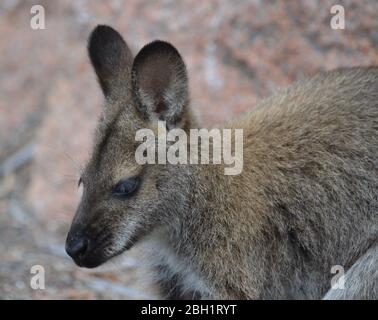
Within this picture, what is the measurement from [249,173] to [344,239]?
75 centimetres

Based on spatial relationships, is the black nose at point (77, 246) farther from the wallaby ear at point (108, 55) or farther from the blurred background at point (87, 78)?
the blurred background at point (87, 78)

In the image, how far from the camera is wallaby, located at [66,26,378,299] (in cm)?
530

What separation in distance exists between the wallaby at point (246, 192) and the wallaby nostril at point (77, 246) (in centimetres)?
11

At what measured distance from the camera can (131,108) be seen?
5.45m

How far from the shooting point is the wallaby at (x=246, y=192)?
530cm

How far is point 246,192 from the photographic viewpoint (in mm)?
5605

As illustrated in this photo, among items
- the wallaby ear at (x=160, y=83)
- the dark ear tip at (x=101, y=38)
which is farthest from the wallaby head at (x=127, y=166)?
the dark ear tip at (x=101, y=38)

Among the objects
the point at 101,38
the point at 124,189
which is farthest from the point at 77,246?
the point at 101,38

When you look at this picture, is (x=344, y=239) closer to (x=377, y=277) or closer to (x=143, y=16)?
(x=377, y=277)

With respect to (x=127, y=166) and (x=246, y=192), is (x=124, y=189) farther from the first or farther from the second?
(x=246, y=192)

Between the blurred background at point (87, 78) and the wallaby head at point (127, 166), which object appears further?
the blurred background at point (87, 78)

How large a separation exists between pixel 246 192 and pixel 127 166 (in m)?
0.85

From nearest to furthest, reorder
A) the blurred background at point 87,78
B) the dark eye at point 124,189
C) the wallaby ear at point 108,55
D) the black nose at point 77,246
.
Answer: the black nose at point 77,246
the dark eye at point 124,189
the wallaby ear at point 108,55
the blurred background at point 87,78
